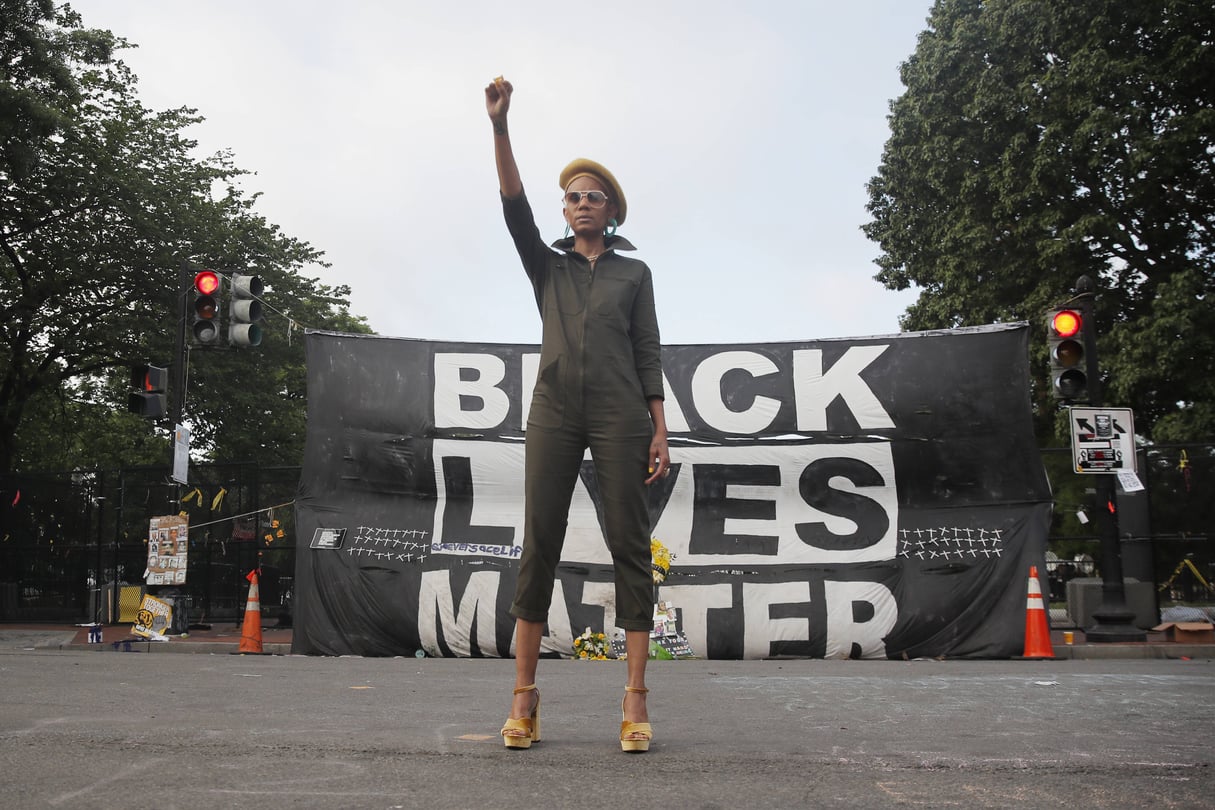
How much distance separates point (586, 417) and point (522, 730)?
1.08 metres

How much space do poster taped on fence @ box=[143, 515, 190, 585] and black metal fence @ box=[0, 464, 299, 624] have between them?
374 centimetres

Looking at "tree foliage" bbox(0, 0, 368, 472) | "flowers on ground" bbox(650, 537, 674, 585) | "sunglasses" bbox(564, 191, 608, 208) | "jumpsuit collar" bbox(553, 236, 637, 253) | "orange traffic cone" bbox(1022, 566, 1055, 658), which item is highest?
"tree foliage" bbox(0, 0, 368, 472)

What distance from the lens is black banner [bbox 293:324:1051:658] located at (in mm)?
10750

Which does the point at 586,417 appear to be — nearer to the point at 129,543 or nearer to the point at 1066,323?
the point at 1066,323

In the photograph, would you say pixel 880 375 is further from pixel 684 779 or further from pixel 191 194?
pixel 191 194

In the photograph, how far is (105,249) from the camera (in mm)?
24047

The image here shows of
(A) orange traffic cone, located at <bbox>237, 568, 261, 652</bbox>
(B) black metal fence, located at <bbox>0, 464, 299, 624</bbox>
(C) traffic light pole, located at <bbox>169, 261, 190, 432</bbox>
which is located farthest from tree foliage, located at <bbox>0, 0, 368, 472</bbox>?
(A) orange traffic cone, located at <bbox>237, 568, 261, 652</bbox>

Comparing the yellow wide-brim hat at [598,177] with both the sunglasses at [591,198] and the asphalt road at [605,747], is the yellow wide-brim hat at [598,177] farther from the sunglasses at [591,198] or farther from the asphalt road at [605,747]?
the asphalt road at [605,747]

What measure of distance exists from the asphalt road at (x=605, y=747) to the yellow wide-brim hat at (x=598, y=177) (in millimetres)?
1973

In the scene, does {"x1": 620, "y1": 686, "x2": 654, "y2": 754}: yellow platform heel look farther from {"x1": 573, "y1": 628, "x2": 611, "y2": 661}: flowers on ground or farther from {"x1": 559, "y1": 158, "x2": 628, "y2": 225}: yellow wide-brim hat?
{"x1": 573, "y1": 628, "x2": 611, "y2": 661}: flowers on ground

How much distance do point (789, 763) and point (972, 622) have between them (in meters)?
8.10

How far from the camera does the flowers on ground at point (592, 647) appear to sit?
10.7m

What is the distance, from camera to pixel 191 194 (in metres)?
27.4

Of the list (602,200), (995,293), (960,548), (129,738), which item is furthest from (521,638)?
(995,293)
